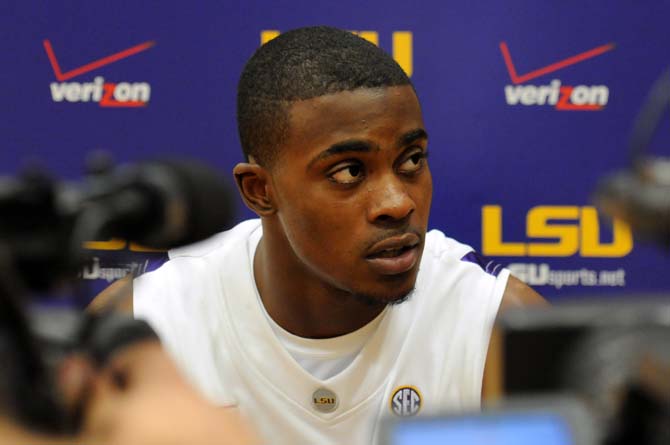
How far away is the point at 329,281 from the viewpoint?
4.90 ft

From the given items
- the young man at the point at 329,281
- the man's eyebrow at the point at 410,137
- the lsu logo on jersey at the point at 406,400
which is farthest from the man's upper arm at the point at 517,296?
the man's eyebrow at the point at 410,137

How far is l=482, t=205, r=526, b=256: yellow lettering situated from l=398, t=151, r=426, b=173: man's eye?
94cm

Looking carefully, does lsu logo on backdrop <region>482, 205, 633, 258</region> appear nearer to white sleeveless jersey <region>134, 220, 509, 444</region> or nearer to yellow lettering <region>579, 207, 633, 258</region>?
yellow lettering <region>579, 207, 633, 258</region>

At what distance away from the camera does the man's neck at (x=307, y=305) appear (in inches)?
60.4

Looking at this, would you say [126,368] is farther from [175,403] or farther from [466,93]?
[466,93]

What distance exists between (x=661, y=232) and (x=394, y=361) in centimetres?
104

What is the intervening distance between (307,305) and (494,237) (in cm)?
94

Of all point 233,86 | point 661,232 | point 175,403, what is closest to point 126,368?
point 175,403

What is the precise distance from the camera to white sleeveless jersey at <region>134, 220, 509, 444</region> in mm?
1469

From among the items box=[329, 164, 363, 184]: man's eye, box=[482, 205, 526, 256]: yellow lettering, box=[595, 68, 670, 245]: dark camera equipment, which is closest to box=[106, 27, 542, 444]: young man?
box=[329, 164, 363, 184]: man's eye

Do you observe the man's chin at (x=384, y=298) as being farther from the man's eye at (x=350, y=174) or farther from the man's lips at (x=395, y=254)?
the man's eye at (x=350, y=174)

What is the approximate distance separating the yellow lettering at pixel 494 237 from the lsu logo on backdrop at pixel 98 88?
0.96 metres

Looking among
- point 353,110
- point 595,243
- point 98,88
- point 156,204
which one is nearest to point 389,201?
point 353,110

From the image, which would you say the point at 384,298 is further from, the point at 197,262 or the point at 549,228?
the point at 549,228
